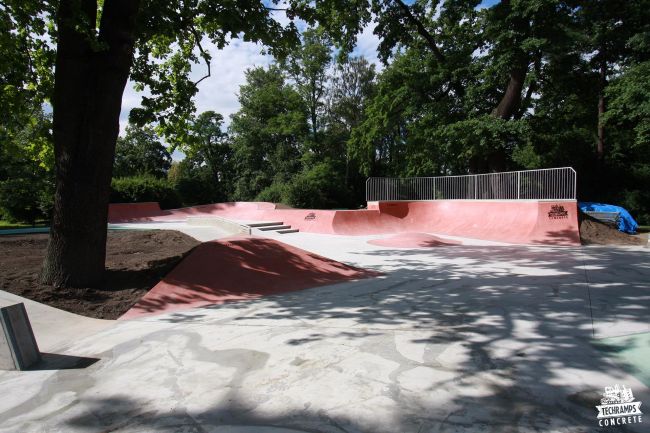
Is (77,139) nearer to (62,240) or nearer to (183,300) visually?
(62,240)

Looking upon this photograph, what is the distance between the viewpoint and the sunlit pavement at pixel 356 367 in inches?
115

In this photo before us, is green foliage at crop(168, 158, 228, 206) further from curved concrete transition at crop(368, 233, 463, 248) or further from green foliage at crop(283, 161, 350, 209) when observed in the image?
curved concrete transition at crop(368, 233, 463, 248)

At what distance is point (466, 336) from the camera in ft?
14.7

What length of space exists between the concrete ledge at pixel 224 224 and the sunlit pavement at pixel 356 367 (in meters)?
9.14

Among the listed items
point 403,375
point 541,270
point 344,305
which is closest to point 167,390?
point 403,375

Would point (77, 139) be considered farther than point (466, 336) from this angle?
Yes

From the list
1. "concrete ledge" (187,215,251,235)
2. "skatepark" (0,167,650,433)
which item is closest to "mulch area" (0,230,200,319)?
"skatepark" (0,167,650,433)

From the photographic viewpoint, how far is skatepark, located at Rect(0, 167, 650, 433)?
297cm

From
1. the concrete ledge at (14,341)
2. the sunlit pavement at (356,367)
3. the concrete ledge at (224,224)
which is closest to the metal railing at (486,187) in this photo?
the concrete ledge at (224,224)

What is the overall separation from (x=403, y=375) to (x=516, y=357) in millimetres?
1217

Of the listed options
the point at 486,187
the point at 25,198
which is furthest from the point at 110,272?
the point at 25,198

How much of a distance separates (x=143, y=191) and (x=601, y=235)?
2584 cm

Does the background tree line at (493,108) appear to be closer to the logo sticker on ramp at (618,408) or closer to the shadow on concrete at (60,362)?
the shadow on concrete at (60,362)

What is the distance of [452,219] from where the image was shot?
1806cm
